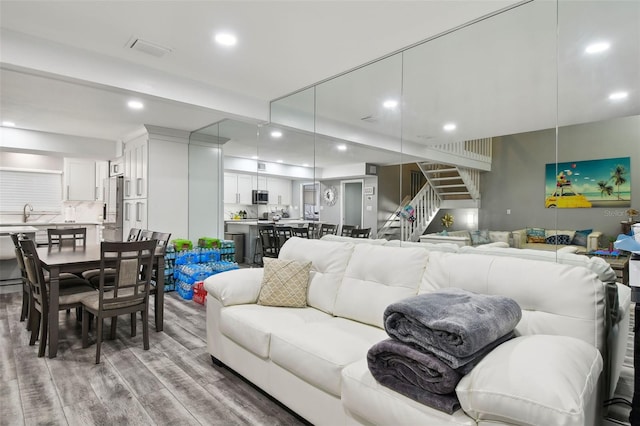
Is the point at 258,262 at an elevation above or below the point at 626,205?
below

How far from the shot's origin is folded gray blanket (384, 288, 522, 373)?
136cm

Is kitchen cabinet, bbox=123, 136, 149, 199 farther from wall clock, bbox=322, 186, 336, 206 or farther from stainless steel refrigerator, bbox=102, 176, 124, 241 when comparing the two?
wall clock, bbox=322, 186, 336, 206

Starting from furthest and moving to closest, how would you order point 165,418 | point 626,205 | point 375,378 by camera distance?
point 165,418 → point 626,205 → point 375,378

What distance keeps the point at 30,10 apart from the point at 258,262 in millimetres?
4091

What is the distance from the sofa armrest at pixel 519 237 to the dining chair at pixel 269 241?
3210 millimetres

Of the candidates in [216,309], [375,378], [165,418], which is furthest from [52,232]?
[375,378]

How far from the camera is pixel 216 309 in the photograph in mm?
2742

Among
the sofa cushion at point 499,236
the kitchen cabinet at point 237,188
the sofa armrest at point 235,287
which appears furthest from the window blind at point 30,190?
the sofa cushion at point 499,236

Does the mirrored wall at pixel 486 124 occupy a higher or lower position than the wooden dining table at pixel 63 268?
higher

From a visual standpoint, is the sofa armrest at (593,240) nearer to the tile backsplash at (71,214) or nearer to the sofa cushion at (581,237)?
the sofa cushion at (581,237)

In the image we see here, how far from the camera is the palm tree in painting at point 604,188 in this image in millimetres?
2021

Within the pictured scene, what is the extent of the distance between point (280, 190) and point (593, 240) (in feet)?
12.0

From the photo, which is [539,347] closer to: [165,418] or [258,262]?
[165,418]

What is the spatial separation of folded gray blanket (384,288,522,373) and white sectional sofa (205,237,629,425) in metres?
0.08
